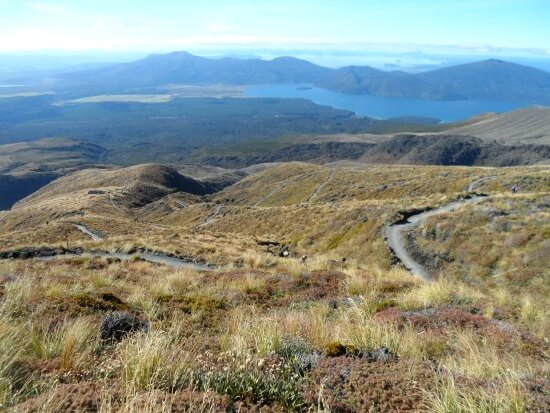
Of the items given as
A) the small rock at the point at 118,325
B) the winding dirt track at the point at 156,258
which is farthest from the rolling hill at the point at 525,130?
the small rock at the point at 118,325

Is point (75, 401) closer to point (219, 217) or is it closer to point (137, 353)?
point (137, 353)

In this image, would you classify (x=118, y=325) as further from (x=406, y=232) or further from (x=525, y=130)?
(x=525, y=130)

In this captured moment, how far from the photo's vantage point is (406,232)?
26.2 meters

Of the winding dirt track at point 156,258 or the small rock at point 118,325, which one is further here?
the winding dirt track at point 156,258

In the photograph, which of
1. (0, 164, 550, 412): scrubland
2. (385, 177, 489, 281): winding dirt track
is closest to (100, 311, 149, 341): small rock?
(0, 164, 550, 412): scrubland

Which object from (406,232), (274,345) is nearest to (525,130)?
(406,232)

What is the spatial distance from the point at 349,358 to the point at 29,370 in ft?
11.8

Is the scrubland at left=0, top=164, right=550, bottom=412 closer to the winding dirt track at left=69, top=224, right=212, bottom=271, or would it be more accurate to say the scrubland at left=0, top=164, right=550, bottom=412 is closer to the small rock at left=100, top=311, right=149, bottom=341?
the small rock at left=100, top=311, right=149, bottom=341

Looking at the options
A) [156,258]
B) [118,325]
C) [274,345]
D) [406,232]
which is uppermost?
[274,345]

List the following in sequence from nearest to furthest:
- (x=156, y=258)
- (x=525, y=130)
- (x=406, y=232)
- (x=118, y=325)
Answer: (x=118, y=325) → (x=156, y=258) → (x=406, y=232) → (x=525, y=130)

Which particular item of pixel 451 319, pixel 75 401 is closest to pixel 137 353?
pixel 75 401

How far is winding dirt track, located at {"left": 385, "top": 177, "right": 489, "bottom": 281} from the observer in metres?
21.5

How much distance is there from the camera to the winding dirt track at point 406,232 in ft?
70.4

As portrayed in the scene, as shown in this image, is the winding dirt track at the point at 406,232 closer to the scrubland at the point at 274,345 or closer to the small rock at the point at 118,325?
the scrubland at the point at 274,345
